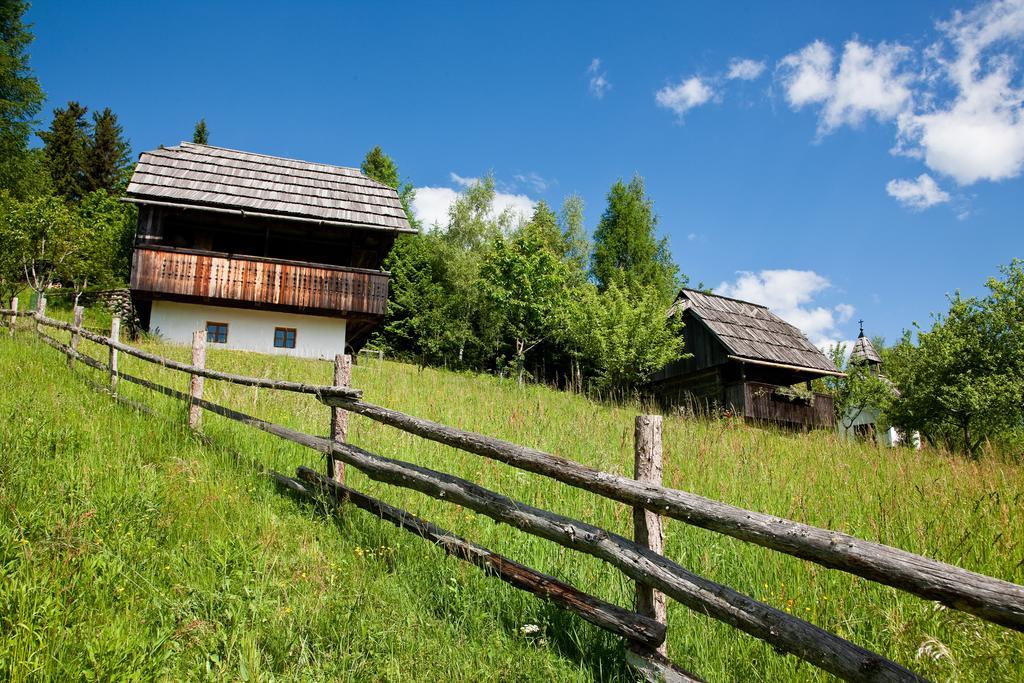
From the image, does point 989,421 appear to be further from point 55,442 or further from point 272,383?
point 55,442

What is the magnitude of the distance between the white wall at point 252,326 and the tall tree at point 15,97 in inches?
440

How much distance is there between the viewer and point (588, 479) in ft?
10.9

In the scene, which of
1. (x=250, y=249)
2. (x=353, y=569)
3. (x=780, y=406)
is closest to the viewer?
(x=353, y=569)

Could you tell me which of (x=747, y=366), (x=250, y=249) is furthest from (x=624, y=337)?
(x=250, y=249)

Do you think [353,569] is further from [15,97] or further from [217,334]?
[15,97]

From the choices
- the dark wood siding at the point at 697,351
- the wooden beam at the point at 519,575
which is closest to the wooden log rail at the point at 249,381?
the wooden beam at the point at 519,575

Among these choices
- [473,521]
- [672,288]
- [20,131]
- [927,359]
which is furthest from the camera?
[672,288]

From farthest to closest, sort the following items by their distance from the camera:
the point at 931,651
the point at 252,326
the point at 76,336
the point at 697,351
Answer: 1. the point at 697,351
2. the point at 252,326
3. the point at 76,336
4. the point at 931,651

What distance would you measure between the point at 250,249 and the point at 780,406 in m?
20.2

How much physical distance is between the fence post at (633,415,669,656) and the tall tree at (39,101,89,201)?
150 ft

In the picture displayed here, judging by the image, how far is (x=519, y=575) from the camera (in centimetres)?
367

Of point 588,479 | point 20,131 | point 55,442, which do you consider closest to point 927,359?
point 588,479

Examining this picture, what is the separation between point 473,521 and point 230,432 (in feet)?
11.0

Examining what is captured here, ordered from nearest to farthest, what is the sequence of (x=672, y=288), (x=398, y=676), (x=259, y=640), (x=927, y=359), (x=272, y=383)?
(x=398, y=676)
(x=259, y=640)
(x=272, y=383)
(x=927, y=359)
(x=672, y=288)
